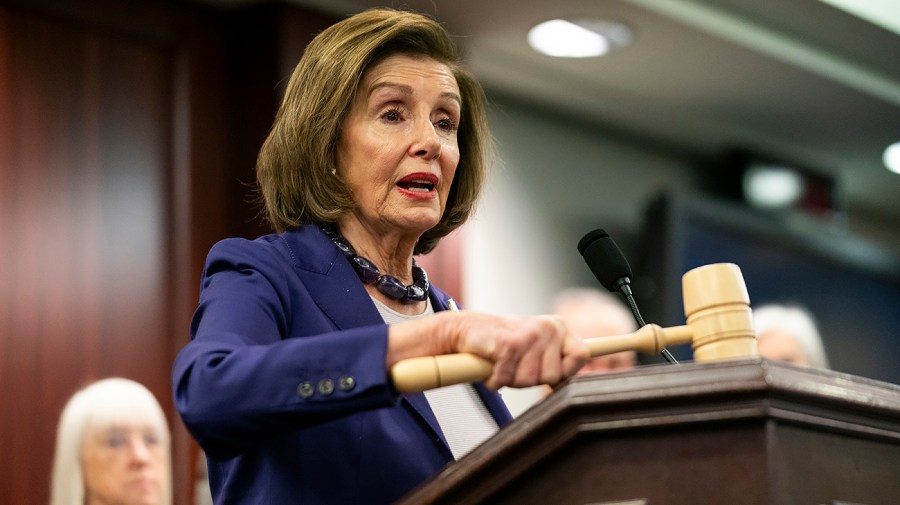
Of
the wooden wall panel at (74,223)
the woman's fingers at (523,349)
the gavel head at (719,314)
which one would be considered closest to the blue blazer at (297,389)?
the woman's fingers at (523,349)

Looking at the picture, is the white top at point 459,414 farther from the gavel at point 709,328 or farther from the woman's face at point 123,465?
the woman's face at point 123,465

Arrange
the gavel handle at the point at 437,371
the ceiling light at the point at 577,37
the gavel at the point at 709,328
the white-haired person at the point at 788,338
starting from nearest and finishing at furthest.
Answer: the gavel handle at the point at 437,371 → the gavel at the point at 709,328 → the ceiling light at the point at 577,37 → the white-haired person at the point at 788,338

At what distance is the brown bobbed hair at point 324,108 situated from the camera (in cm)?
212

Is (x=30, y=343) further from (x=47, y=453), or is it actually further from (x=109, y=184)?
(x=109, y=184)

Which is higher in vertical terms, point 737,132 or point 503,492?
Answer: point 737,132

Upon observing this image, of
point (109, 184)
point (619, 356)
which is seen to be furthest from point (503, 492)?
point (619, 356)

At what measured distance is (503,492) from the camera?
144 centimetres

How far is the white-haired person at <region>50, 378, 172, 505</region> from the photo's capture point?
3500 millimetres

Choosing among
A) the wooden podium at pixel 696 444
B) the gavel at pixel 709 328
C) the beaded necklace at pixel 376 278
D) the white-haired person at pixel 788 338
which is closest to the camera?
the wooden podium at pixel 696 444

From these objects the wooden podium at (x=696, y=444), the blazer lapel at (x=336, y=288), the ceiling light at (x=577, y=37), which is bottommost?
the wooden podium at (x=696, y=444)

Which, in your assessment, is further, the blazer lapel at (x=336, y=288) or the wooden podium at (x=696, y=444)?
the blazer lapel at (x=336, y=288)

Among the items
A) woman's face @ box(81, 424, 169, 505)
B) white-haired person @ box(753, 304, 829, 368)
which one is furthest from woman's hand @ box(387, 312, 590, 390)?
white-haired person @ box(753, 304, 829, 368)

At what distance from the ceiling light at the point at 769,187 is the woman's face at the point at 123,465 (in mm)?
3435

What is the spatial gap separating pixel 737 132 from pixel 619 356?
1.94 metres
